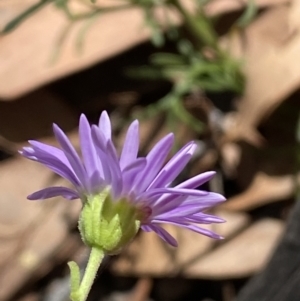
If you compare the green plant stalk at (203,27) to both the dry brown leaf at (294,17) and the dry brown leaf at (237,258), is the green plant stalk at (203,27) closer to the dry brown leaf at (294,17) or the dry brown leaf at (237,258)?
the dry brown leaf at (294,17)

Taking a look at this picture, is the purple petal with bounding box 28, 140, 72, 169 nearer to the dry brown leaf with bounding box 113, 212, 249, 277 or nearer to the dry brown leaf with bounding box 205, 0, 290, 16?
the dry brown leaf with bounding box 113, 212, 249, 277

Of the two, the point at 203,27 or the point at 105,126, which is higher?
the point at 105,126

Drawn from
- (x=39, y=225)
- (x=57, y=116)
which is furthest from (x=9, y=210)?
(x=57, y=116)

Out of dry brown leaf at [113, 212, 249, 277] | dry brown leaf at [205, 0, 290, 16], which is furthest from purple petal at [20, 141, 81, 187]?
dry brown leaf at [205, 0, 290, 16]

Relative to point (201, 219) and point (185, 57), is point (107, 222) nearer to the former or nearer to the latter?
point (201, 219)

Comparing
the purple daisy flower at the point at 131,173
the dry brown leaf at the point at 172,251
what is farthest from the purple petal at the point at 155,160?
the dry brown leaf at the point at 172,251

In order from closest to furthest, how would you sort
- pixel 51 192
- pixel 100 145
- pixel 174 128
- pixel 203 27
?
1. pixel 100 145
2. pixel 51 192
3. pixel 203 27
4. pixel 174 128

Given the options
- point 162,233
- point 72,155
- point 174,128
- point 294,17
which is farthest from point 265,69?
point 72,155
